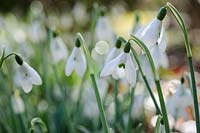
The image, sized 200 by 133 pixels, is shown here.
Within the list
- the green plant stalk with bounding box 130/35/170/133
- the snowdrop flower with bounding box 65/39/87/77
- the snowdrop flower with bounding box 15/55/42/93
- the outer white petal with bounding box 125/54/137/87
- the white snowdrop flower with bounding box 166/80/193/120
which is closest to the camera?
the green plant stalk with bounding box 130/35/170/133

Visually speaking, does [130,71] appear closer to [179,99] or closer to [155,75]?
[155,75]

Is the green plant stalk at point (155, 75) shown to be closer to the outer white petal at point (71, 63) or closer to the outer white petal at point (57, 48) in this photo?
the outer white petal at point (71, 63)

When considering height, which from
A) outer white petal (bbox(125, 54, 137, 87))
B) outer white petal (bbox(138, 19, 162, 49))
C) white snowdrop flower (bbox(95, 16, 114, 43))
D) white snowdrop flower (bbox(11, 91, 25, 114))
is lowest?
white snowdrop flower (bbox(11, 91, 25, 114))

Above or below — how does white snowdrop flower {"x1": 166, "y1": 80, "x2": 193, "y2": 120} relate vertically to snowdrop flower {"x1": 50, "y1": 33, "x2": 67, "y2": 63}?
below

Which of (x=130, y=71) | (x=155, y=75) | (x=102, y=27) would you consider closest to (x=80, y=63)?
(x=130, y=71)

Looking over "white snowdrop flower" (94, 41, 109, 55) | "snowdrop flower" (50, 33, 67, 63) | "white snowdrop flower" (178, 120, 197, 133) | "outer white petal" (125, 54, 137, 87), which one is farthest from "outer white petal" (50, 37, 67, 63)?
"outer white petal" (125, 54, 137, 87)

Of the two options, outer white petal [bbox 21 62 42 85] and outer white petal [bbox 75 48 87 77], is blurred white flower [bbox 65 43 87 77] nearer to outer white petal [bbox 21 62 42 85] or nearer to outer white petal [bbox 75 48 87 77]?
outer white petal [bbox 75 48 87 77]

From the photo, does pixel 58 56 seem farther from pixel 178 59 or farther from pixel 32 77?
pixel 178 59

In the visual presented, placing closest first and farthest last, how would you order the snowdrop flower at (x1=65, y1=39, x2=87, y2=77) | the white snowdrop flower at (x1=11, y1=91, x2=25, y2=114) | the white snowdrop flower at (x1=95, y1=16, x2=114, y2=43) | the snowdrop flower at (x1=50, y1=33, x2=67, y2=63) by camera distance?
the snowdrop flower at (x1=65, y1=39, x2=87, y2=77) → the white snowdrop flower at (x1=11, y1=91, x2=25, y2=114) → the snowdrop flower at (x1=50, y1=33, x2=67, y2=63) → the white snowdrop flower at (x1=95, y1=16, x2=114, y2=43)
